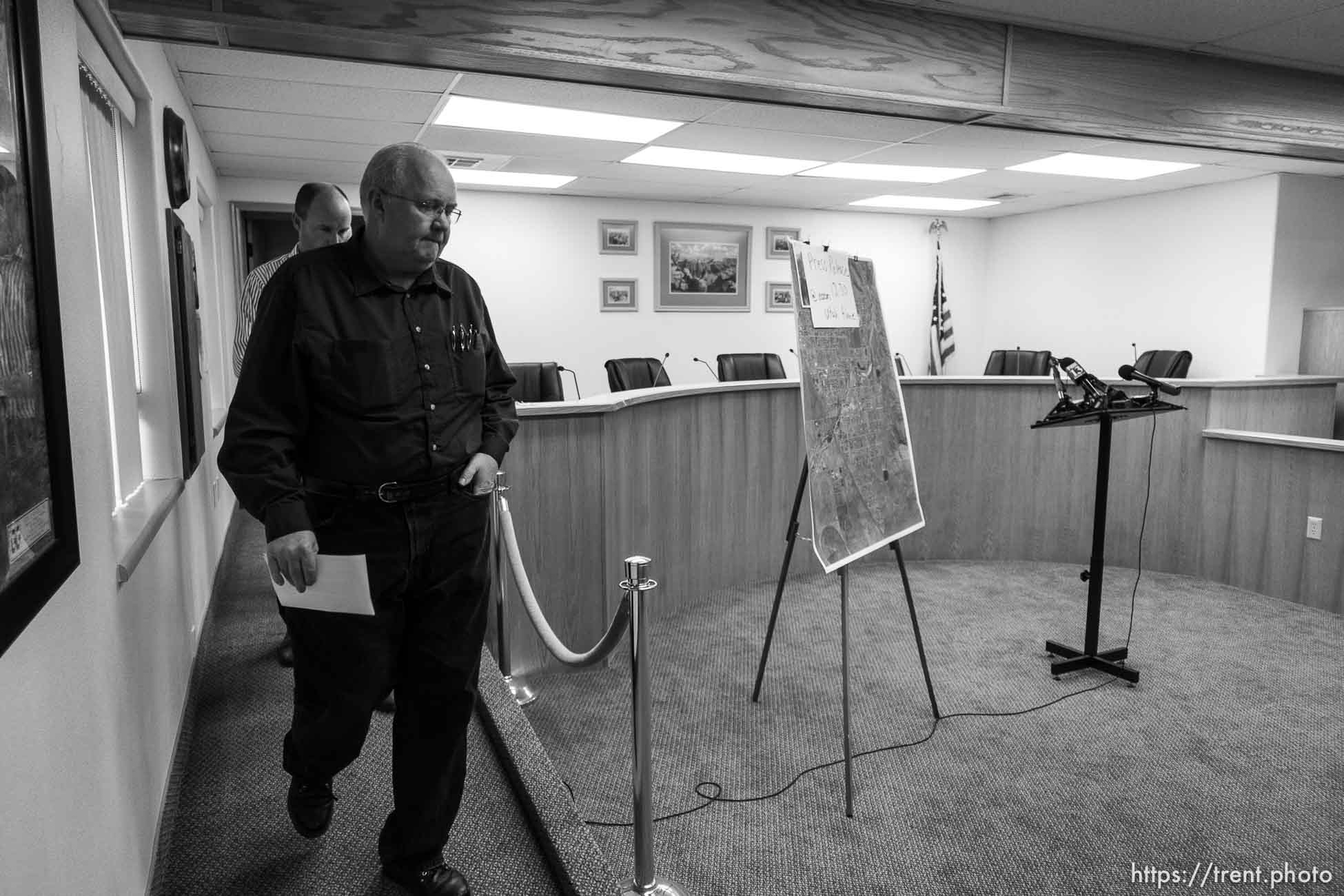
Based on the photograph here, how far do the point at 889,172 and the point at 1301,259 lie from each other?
3.44 meters

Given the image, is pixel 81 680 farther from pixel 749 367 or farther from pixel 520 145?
pixel 749 367

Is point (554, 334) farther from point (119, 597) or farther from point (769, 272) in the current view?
point (119, 597)

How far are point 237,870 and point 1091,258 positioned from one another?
8692 mm

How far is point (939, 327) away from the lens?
9328mm

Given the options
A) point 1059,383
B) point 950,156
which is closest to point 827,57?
point 1059,383

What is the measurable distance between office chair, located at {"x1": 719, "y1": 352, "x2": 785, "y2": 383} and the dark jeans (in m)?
5.13

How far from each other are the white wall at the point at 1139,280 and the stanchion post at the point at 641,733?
23.3 feet

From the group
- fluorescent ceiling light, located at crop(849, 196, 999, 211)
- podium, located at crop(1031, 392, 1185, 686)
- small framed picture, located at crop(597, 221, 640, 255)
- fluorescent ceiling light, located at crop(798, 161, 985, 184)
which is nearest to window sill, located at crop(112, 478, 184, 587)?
podium, located at crop(1031, 392, 1185, 686)

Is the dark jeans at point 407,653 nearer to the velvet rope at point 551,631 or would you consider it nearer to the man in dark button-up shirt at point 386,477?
the man in dark button-up shirt at point 386,477

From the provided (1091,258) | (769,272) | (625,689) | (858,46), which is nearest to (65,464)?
(625,689)

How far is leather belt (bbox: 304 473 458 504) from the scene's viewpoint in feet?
5.01

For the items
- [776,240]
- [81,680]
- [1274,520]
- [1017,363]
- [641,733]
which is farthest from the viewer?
[776,240]

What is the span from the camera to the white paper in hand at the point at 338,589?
1444mm

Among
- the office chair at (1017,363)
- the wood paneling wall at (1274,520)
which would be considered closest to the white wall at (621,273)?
the office chair at (1017,363)
